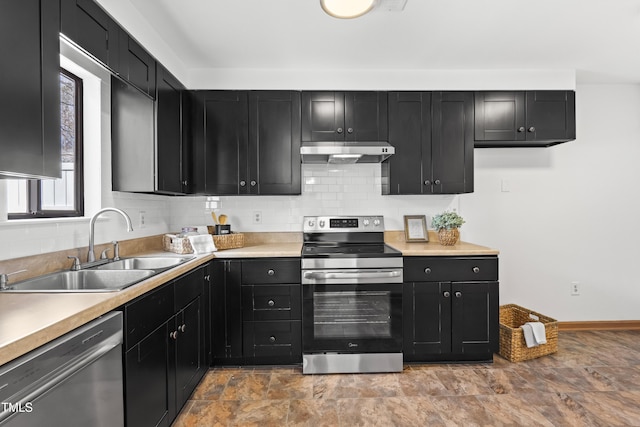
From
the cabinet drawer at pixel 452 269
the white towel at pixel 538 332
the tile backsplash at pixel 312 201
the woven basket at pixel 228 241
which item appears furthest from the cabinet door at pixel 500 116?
the woven basket at pixel 228 241

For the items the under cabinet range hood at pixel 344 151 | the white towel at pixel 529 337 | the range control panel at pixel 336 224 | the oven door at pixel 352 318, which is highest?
the under cabinet range hood at pixel 344 151

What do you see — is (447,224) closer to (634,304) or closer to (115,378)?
(634,304)

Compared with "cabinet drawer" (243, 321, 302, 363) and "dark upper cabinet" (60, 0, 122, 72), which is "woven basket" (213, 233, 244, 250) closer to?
"cabinet drawer" (243, 321, 302, 363)

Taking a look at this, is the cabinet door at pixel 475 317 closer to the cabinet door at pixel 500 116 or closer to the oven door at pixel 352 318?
the oven door at pixel 352 318

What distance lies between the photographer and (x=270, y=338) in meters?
2.88

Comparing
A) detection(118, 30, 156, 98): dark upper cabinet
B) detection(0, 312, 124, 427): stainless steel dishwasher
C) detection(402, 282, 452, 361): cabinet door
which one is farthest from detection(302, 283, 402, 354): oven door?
detection(118, 30, 156, 98): dark upper cabinet

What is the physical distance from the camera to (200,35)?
270 centimetres

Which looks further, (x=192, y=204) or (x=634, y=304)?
(x=634, y=304)

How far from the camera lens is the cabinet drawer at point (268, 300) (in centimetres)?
287

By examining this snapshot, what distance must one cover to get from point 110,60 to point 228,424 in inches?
85.3

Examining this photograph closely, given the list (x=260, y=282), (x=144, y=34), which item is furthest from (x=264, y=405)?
(x=144, y=34)

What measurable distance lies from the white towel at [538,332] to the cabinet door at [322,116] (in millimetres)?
2226

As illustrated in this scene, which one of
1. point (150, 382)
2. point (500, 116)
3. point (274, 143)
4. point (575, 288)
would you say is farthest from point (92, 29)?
point (575, 288)

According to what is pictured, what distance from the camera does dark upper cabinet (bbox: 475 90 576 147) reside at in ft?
10.8
